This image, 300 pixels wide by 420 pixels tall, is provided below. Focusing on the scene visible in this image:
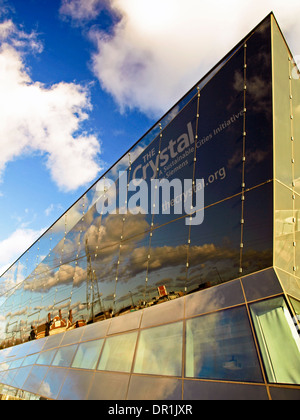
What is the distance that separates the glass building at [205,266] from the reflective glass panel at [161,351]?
4 cm

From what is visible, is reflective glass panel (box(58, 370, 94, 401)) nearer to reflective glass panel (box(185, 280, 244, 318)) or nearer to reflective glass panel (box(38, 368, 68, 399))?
reflective glass panel (box(38, 368, 68, 399))

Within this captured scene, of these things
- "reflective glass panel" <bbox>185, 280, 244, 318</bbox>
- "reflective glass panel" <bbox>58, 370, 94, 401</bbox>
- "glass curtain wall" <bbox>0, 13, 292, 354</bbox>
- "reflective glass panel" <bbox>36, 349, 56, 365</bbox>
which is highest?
"glass curtain wall" <bbox>0, 13, 292, 354</bbox>

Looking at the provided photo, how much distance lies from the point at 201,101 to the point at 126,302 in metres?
7.83

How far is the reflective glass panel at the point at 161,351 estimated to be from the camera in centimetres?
632

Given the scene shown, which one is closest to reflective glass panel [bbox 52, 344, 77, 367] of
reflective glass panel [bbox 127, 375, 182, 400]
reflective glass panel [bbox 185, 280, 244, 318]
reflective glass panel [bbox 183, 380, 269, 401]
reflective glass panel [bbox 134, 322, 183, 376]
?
reflective glass panel [bbox 134, 322, 183, 376]

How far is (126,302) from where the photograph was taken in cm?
1000

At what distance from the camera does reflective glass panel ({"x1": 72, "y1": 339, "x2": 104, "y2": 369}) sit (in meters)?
8.85

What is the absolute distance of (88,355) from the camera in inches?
367

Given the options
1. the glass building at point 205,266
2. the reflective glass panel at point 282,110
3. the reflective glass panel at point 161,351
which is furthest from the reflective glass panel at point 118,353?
the reflective glass panel at point 282,110

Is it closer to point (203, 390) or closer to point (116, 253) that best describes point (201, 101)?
point (116, 253)

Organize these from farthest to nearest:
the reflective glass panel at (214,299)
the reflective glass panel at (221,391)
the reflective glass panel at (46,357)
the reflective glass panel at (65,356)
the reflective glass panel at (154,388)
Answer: the reflective glass panel at (46,357)
the reflective glass panel at (65,356)
the reflective glass panel at (214,299)
the reflective glass panel at (154,388)
the reflective glass panel at (221,391)

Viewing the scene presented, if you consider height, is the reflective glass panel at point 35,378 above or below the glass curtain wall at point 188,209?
below

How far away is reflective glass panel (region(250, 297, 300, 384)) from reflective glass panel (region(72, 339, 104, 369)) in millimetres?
5778

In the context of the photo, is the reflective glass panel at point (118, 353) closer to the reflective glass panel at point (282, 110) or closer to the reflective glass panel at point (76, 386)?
the reflective glass panel at point (76, 386)
